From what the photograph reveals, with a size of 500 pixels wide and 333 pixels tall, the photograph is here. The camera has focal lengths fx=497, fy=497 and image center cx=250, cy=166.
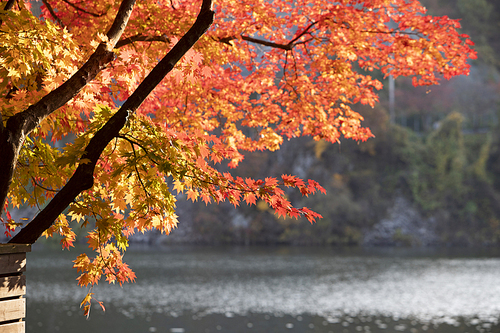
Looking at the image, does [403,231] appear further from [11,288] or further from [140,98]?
[11,288]

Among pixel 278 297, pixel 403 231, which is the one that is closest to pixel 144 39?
pixel 278 297

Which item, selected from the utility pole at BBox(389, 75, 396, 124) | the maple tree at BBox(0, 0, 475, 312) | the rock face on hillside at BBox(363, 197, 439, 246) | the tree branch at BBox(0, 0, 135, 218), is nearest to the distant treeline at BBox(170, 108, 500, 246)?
the rock face on hillside at BBox(363, 197, 439, 246)

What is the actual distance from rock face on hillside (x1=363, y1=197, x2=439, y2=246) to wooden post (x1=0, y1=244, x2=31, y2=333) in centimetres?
4055

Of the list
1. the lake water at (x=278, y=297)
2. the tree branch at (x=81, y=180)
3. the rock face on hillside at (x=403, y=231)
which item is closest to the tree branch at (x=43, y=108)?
the tree branch at (x=81, y=180)

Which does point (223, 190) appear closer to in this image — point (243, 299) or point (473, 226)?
point (243, 299)

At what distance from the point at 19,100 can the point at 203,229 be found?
→ 41401mm

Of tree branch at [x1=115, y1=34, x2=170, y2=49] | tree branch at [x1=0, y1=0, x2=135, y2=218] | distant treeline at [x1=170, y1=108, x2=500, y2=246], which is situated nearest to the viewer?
tree branch at [x1=0, y1=0, x2=135, y2=218]

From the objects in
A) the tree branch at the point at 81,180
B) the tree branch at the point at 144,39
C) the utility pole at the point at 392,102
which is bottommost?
the tree branch at the point at 81,180

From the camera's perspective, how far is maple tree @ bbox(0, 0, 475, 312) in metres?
3.04

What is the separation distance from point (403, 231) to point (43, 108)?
41.7m

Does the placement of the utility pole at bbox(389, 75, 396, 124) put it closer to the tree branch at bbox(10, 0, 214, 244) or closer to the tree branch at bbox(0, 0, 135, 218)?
the tree branch at bbox(0, 0, 135, 218)

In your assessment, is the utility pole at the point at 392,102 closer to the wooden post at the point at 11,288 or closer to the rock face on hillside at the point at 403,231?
the rock face on hillside at the point at 403,231

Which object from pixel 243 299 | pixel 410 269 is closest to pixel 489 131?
pixel 410 269

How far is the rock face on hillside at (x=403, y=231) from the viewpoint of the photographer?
41356 mm
